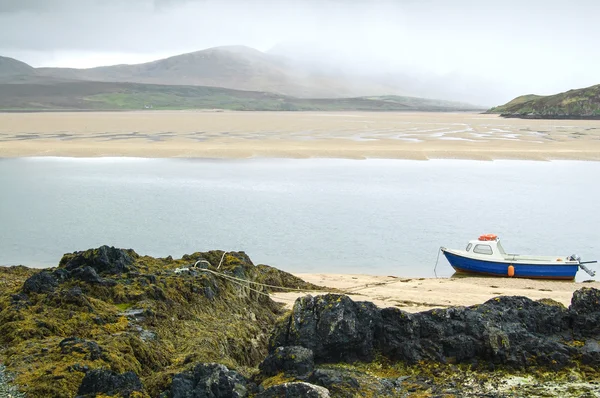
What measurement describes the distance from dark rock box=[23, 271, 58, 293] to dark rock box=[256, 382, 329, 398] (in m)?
4.49

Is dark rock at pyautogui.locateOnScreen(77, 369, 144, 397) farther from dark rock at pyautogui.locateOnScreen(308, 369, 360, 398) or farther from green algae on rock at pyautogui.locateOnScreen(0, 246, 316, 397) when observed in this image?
dark rock at pyautogui.locateOnScreen(308, 369, 360, 398)

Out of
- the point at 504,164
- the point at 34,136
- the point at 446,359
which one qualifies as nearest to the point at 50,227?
the point at 446,359

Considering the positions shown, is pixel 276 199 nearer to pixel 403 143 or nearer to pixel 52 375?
pixel 52 375

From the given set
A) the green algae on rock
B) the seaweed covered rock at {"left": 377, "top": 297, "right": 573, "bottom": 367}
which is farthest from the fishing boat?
the seaweed covered rock at {"left": 377, "top": 297, "right": 573, "bottom": 367}

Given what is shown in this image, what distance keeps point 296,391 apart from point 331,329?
134cm

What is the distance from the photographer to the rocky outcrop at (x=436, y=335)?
6547 mm

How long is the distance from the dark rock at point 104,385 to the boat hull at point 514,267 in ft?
40.9

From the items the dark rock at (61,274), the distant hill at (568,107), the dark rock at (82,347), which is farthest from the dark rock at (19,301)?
the distant hill at (568,107)

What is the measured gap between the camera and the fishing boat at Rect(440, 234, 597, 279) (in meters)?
16.5

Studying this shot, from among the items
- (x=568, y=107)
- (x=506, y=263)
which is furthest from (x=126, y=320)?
(x=568, y=107)

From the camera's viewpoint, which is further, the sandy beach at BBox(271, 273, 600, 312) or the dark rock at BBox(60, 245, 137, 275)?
the sandy beach at BBox(271, 273, 600, 312)

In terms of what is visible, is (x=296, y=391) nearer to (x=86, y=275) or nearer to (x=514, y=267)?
(x=86, y=275)

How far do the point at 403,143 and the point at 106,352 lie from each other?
143ft

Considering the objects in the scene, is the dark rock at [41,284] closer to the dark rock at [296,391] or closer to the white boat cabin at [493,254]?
the dark rock at [296,391]
